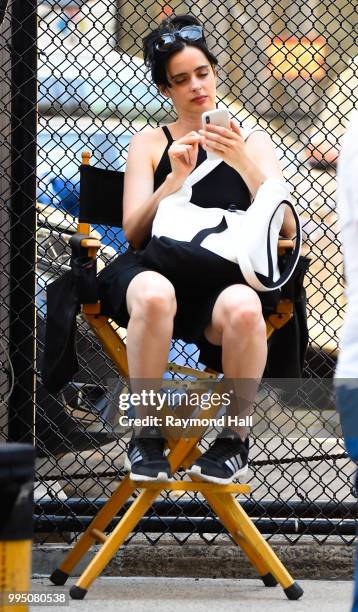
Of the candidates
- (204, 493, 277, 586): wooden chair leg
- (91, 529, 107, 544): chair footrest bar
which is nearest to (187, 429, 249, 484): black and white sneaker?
(204, 493, 277, 586): wooden chair leg

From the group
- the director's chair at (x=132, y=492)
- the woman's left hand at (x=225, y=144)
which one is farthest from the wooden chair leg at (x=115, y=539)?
the woman's left hand at (x=225, y=144)

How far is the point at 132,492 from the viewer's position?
3670mm

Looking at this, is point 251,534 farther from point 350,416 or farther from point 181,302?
point 350,416

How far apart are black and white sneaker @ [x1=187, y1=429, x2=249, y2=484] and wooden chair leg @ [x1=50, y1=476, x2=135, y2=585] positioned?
26 cm

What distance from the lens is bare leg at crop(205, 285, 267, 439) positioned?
11.1 ft

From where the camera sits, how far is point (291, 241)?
3586mm

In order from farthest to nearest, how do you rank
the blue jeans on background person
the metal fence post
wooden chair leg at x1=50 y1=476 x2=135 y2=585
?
1. the metal fence post
2. wooden chair leg at x1=50 y1=476 x2=135 y2=585
3. the blue jeans on background person

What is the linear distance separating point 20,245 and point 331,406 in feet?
4.66

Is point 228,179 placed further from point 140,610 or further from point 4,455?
point 4,455

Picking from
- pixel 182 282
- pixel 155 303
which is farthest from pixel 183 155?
pixel 155 303

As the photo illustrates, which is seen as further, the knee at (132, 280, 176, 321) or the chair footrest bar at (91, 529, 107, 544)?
the chair footrest bar at (91, 529, 107, 544)

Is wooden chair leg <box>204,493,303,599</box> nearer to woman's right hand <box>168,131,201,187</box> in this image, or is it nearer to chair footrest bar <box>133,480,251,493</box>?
chair footrest bar <box>133,480,251,493</box>

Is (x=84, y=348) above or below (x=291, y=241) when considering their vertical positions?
below

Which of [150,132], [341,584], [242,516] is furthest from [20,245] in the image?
[341,584]
